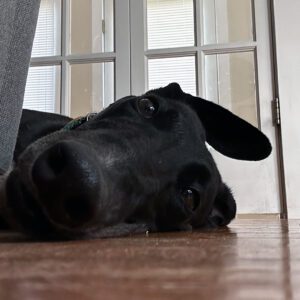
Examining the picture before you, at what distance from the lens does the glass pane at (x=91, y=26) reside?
115 inches

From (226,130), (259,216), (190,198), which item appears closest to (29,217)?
(190,198)

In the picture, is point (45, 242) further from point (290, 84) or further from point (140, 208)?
point (290, 84)

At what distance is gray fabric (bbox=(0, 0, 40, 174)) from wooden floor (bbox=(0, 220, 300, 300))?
0.54 meters

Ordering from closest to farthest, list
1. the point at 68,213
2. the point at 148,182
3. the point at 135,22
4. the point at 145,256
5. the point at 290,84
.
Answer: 1. the point at 145,256
2. the point at 68,213
3. the point at 148,182
4. the point at 290,84
5. the point at 135,22

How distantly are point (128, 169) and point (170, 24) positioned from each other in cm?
221

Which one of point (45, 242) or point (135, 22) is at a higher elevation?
point (135, 22)

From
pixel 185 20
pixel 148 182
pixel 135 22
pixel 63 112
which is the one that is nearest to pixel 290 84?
pixel 185 20

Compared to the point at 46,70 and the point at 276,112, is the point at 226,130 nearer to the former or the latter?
the point at 276,112

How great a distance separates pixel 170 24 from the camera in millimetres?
2910

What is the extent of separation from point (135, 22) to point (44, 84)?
25.0 inches

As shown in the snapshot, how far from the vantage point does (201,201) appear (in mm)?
1141

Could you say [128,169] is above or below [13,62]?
below

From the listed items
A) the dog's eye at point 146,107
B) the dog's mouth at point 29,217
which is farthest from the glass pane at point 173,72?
the dog's mouth at point 29,217

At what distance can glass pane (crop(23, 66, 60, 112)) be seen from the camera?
2.97 m
